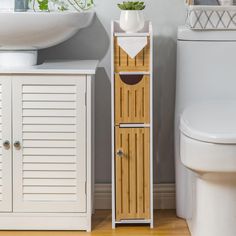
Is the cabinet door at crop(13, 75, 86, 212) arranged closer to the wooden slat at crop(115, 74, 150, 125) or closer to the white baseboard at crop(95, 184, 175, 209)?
the wooden slat at crop(115, 74, 150, 125)

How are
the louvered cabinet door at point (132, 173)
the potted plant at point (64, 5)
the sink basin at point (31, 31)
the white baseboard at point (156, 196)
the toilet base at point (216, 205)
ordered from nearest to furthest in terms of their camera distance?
the toilet base at point (216, 205), the sink basin at point (31, 31), the louvered cabinet door at point (132, 173), the potted plant at point (64, 5), the white baseboard at point (156, 196)

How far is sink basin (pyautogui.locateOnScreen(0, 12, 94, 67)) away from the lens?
8.63ft

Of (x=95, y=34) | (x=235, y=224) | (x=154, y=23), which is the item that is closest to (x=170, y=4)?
(x=154, y=23)

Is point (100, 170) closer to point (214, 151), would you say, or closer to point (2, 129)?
point (2, 129)

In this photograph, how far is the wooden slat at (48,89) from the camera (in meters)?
2.73

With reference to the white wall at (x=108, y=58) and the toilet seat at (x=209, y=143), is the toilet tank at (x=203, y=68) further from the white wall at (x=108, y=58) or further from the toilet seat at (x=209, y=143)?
the toilet seat at (x=209, y=143)

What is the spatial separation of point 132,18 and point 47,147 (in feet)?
2.03

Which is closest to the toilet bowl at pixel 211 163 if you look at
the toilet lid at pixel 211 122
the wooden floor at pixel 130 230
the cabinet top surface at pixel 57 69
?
the toilet lid at pixel 211 122

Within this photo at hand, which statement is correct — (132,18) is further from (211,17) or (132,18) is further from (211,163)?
(211,163)

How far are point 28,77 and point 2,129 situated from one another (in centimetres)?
24

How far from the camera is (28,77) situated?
8.94 feet

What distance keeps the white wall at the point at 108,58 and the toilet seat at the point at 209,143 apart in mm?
571

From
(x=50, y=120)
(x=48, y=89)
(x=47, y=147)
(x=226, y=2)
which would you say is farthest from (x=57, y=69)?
(x=226, y=2)

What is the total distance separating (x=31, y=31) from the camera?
105 inches
